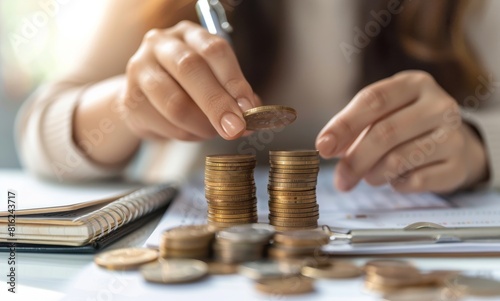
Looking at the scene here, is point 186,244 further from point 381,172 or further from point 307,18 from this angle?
point 307,18

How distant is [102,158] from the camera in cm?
120

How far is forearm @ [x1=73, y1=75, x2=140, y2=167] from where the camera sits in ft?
3.81

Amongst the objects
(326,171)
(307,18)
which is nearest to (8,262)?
(326,171)

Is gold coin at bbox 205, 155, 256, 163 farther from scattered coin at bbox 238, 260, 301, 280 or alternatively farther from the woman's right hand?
scattered coin at bbox 238, 260, 301, 280

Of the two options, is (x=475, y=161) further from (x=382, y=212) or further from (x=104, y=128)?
(x=104, y=128)

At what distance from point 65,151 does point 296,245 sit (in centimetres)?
81

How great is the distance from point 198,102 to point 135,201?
0.58 feet

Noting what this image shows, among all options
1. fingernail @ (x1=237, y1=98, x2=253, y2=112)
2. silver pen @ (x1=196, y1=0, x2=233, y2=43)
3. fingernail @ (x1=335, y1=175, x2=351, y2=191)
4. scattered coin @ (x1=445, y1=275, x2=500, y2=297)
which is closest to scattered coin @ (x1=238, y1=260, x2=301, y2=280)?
scattered coin @ (x1=445, y1=275, x2=500, y2=297)

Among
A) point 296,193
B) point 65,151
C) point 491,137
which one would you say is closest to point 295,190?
point 296,193

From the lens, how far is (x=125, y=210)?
2.28 feet

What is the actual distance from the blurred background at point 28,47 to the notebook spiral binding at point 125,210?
1255 millimetres

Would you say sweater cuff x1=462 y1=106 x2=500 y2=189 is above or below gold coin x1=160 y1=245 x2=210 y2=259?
above

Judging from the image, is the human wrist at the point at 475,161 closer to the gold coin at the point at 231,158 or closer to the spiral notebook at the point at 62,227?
the gold coin at the point at 231,158

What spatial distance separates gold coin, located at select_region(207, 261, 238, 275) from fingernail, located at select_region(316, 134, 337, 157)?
32cm
